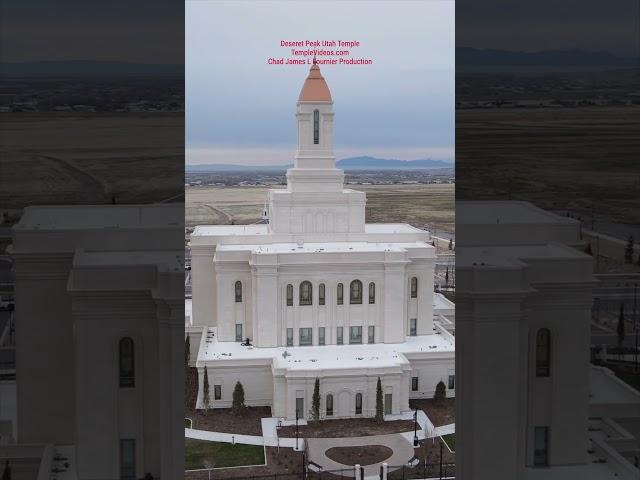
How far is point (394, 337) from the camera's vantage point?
11.9 meters

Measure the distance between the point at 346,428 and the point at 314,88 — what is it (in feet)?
17.7

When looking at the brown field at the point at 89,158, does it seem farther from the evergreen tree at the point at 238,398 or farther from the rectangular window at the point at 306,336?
the rectangular window at the point at 306,336

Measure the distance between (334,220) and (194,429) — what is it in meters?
4.84

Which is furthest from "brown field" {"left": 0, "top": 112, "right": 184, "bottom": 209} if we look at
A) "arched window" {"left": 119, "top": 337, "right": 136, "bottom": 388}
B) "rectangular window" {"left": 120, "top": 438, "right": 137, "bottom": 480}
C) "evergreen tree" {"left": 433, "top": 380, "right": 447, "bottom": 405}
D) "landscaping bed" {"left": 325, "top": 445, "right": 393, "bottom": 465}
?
"evergreen tree" {"left": 433, "top": 380, "right": 447, "bottom": 405}

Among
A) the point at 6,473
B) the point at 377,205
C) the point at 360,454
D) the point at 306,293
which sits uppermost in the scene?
the point at 377,205

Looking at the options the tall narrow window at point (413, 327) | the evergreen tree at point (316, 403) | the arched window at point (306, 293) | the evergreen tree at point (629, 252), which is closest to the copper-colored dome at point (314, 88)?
the arched window at point (306, 293)

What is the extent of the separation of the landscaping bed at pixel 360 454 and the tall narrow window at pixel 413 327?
339 cm

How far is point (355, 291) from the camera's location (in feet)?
39.0

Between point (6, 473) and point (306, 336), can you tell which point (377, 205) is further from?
point (6, 473)

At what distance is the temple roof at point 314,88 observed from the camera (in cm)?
1264

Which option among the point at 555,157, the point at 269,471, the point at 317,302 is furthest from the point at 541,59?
the point at 317,302

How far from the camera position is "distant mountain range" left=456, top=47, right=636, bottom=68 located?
387 cm

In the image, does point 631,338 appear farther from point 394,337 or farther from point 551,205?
point 394,337

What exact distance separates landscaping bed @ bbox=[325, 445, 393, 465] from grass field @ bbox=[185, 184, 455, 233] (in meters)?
6.90
